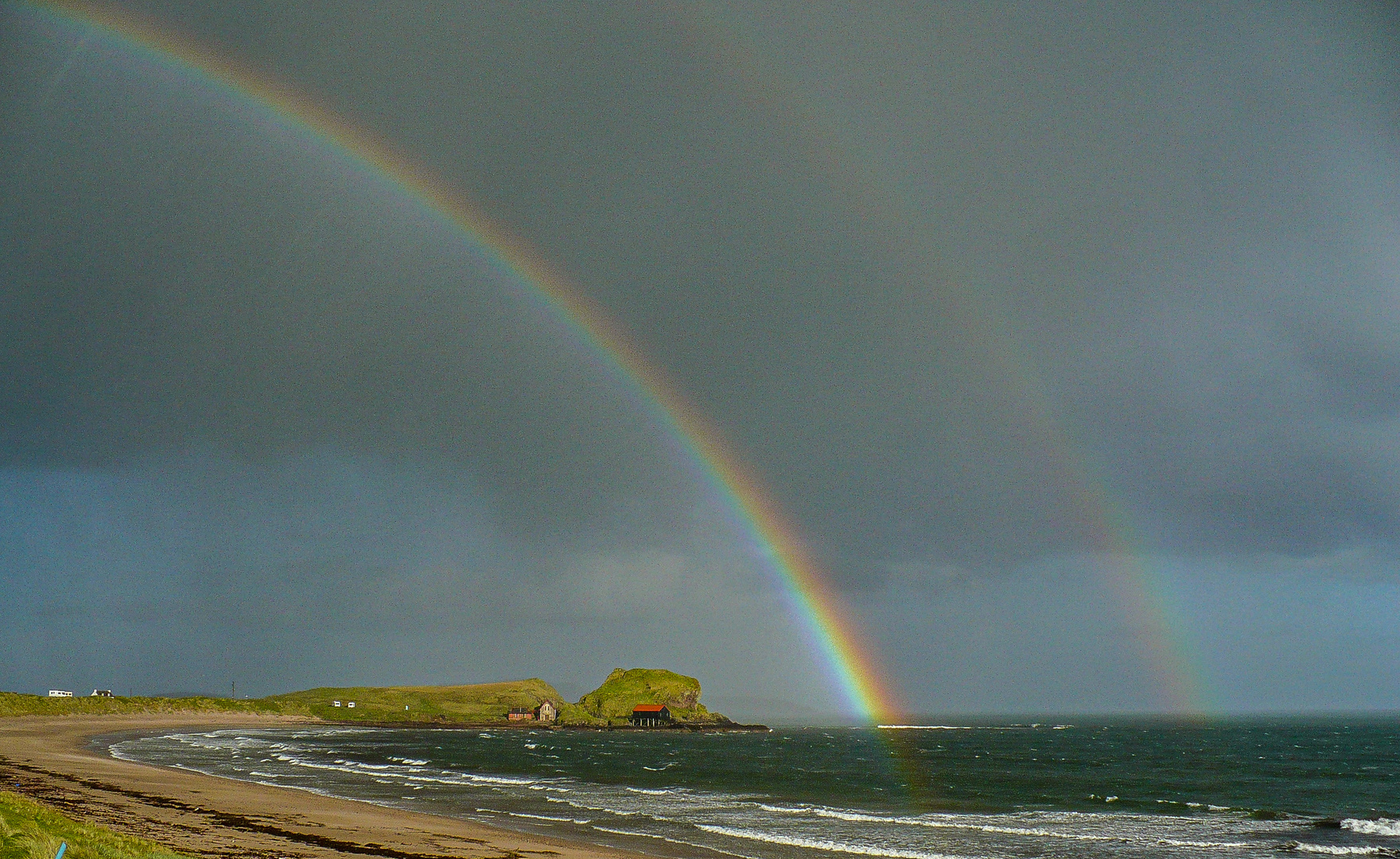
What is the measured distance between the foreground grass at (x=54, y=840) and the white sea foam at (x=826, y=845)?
2619cm

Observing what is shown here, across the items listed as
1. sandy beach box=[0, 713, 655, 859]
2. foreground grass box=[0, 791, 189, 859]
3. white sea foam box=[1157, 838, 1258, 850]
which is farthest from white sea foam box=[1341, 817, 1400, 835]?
foreground grass box=[0, 791, 189, 859]

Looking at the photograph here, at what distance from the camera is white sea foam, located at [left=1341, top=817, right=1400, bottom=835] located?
55872 millimetres

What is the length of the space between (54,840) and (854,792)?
61.4 m

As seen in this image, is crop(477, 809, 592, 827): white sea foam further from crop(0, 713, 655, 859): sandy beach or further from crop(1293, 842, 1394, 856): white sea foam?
crop(1293, 842, 1394, 856): white sea foam

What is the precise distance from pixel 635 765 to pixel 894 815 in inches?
1852

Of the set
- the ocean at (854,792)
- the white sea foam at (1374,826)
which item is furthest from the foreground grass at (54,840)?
the white sea foam at (1374,826)

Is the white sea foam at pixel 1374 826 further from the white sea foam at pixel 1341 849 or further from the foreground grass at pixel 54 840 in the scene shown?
the foreground grass at pixel 54 840

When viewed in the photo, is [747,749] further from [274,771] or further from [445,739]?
[274,771]

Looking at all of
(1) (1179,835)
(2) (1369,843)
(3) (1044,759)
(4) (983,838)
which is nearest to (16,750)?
(4) (983,838)

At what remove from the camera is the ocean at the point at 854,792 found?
47406 millimetres

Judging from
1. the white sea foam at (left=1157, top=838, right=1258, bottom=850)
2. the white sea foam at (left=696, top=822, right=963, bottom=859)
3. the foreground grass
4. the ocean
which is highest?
the foreground grass

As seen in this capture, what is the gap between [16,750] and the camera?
258ft

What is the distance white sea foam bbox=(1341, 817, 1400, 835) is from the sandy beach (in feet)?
151

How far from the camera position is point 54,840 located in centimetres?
2314
